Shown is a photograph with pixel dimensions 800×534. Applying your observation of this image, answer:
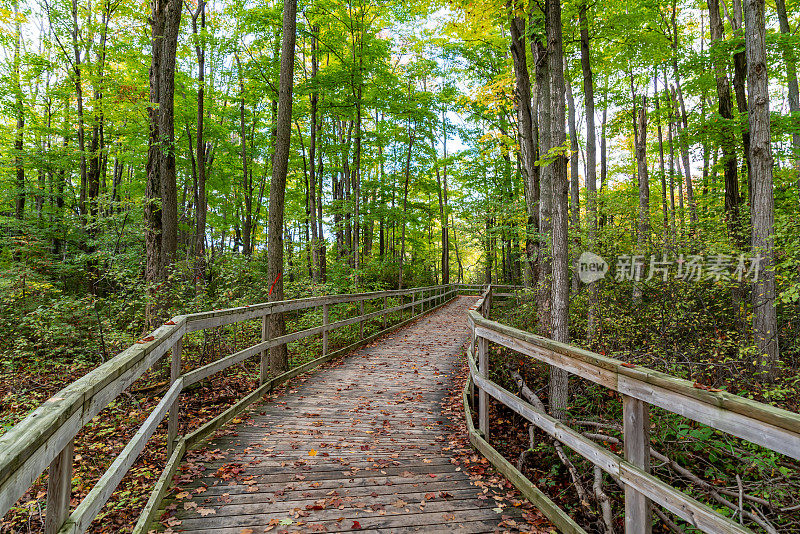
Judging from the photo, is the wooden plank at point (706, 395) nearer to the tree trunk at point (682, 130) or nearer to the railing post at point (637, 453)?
the railing post at point (637, 453)

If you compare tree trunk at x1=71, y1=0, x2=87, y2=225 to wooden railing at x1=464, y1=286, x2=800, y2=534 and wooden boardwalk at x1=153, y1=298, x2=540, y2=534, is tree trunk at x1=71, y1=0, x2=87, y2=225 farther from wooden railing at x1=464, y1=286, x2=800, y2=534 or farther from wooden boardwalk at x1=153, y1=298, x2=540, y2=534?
wooden railing at x1=464, y1=286, x2=800, y2=534

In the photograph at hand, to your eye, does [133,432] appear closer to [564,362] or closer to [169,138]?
[169,138]

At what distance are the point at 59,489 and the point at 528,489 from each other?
3.00m

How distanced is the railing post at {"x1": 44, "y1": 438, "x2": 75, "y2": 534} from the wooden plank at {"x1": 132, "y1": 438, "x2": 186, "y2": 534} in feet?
3.98

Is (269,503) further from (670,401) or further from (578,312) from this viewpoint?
(578,312)

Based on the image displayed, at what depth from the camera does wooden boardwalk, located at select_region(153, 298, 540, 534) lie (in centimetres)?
293

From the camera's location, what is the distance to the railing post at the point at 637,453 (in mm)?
2146

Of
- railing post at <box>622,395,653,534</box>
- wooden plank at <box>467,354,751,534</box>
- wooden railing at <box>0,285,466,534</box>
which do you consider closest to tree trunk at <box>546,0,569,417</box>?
wooden plank at <box>467,354,751,534</box>

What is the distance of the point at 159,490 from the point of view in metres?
3.08

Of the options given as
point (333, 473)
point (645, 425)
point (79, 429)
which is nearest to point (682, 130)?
point (645, 425)

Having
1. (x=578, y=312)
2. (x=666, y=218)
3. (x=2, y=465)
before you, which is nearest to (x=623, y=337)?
(x=578, y=312)

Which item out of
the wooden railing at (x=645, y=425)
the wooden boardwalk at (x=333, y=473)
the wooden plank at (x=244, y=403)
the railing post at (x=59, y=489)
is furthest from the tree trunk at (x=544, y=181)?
the railing post at (x=59, y=489)

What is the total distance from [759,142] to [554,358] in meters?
7.10

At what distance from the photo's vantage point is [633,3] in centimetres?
1188
